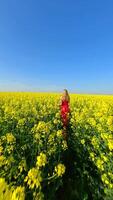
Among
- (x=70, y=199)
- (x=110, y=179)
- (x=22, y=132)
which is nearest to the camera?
(x=110, y=179)

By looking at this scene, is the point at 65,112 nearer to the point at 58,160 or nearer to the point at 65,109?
the point at 65,109

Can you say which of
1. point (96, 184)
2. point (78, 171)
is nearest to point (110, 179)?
point (96, 184)

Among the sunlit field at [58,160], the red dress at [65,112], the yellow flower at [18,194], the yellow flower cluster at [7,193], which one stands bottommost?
the sunlit field at [58,160]

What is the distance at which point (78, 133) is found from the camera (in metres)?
6.98

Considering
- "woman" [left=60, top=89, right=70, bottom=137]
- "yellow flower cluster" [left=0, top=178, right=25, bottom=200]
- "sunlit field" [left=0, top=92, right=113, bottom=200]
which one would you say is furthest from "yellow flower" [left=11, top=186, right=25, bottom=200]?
"woman" [left=60, top=89, right=70, bottom=137]

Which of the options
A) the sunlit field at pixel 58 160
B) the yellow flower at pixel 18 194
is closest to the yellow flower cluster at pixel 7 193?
the yellow flower at pixel 18 194

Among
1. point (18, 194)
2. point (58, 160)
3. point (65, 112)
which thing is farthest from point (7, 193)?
point (65, 112)

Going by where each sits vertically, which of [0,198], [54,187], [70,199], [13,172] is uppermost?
[0,198]

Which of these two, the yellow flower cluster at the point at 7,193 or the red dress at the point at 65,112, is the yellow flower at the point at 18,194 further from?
the red dress at the point at 65,112

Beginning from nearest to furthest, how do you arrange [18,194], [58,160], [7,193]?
[7,193], [18,194], [58,160]

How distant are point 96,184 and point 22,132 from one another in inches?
97.1

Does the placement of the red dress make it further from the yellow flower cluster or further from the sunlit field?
the yellow flower cluster

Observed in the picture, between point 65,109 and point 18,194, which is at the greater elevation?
point 18,194

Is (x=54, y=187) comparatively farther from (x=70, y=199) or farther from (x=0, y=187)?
(x=0, y=187)
